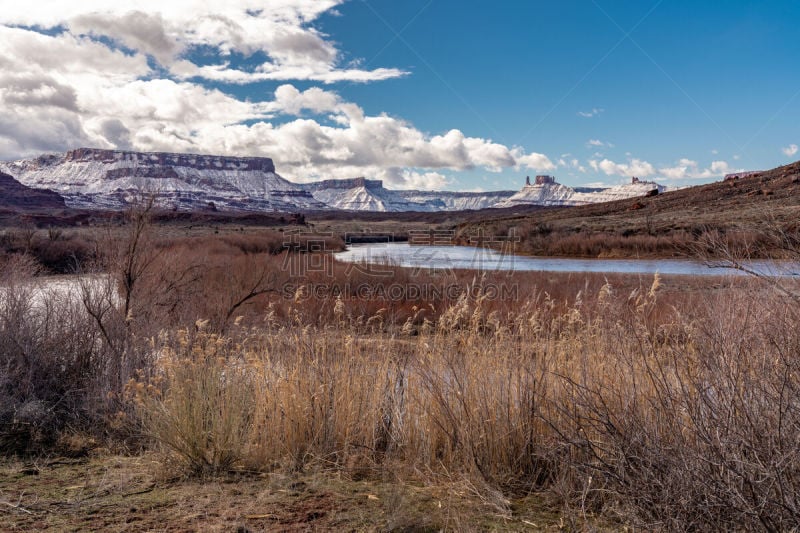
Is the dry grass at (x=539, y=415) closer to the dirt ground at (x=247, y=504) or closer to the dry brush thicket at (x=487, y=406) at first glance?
the dry brush thicket at (x=487, y=406)

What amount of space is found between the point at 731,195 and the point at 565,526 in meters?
59.0

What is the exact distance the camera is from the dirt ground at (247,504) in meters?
4.33

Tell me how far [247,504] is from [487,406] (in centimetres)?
244

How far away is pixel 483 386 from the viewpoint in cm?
590

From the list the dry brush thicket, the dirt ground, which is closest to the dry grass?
the dry brush thicket

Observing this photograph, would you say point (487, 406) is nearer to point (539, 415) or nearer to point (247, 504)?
point (539, 415)

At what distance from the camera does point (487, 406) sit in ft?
18.9

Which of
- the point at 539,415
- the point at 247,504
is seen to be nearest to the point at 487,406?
the point at 539,415

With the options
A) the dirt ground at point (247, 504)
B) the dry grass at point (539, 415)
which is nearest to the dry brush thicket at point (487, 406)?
the dry grass at point (539, 415)

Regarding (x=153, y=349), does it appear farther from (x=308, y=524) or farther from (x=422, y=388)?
(x=308, y=524)

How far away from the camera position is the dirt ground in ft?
14.2

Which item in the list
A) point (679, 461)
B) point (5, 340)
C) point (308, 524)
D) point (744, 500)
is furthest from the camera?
point (5, 340)

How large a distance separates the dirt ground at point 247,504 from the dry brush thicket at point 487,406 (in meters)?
0.23

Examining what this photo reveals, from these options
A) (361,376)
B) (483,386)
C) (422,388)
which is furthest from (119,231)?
(483,386)
